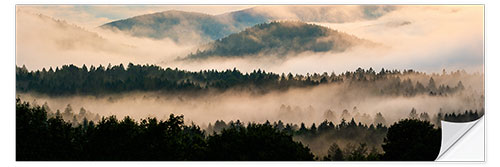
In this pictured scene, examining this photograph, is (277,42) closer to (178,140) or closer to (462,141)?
(178,140)

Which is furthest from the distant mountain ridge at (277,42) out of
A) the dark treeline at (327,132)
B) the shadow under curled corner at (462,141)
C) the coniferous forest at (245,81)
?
the shadow under curled corner at (462,141)

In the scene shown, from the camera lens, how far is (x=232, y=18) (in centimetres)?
1407

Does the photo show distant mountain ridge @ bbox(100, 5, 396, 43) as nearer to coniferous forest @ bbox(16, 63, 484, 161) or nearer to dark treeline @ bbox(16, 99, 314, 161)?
coniferous forest @ bbox(16, 63, 484, 161)

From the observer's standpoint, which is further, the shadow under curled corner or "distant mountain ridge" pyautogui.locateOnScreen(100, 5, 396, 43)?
"distant mountain ridge" pyautogui.locateOnScreen(100, 5, 396, 43)

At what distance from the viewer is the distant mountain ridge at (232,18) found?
550 inches

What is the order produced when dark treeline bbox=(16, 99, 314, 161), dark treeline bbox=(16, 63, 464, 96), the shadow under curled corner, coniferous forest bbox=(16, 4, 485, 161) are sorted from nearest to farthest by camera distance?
the shadow under curled corner < dark treeline bbox=(16, 99, 314, 161) < coniferous forest bbox=(16, 4, 485, 161) < dark treeline bbox=(16, 63, 464, 96)

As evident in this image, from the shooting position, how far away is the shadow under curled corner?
1355 cm

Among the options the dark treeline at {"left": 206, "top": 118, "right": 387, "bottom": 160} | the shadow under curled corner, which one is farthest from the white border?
the dark treeline at {"left": 206, "top": 118, "right": 387, "bottom": 160}

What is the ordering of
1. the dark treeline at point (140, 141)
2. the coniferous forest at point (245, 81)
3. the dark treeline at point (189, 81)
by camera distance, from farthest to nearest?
the dark treeline at point (189, 81)
the coniferous forest at point (245, 81)
the dark treeline at point (140, 141)

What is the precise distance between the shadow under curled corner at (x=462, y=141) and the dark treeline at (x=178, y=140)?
0.12m

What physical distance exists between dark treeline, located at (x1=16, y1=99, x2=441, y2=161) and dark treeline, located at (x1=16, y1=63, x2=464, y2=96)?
1.39ft

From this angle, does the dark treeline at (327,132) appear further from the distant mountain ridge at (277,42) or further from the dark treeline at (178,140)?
the distant mountain ridge at (277,42)
